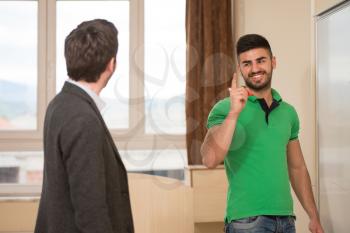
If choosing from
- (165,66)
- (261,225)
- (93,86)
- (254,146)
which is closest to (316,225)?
(261,225)

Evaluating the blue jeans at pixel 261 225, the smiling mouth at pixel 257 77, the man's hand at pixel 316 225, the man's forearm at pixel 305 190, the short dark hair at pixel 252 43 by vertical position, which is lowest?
the man's hand at pixel 316 225

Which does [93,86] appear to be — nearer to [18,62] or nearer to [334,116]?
[334,116]

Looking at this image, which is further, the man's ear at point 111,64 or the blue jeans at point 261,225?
the blue jeans at point 261,225

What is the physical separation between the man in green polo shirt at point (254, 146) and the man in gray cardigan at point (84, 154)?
60 centimetres

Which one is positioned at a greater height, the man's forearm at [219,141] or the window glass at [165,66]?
the window glass at [165,66]

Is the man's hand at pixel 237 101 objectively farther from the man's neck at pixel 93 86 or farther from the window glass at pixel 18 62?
the window glass at pixel 18 62

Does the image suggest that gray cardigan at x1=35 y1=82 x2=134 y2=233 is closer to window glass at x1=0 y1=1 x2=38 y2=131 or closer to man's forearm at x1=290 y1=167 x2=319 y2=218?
man's forearm at x1=290 y1=167 x2=319 y2=218

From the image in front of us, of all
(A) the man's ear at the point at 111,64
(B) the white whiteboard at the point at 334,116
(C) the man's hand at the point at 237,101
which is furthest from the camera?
(B) the white whiteboard at the point at 334,116

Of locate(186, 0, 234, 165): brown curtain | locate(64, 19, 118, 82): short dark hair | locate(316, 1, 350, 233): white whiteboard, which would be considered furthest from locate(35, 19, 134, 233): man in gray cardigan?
locate(186, 0, 234, 165): brown curtain

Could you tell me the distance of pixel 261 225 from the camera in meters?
1.75

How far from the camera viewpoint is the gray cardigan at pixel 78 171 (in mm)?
1174

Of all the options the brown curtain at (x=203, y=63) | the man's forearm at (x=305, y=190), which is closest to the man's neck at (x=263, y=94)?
the man's forearm at (x=305, y=190)

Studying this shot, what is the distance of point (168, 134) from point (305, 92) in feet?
3.75

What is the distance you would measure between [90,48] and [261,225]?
3.22 feet
